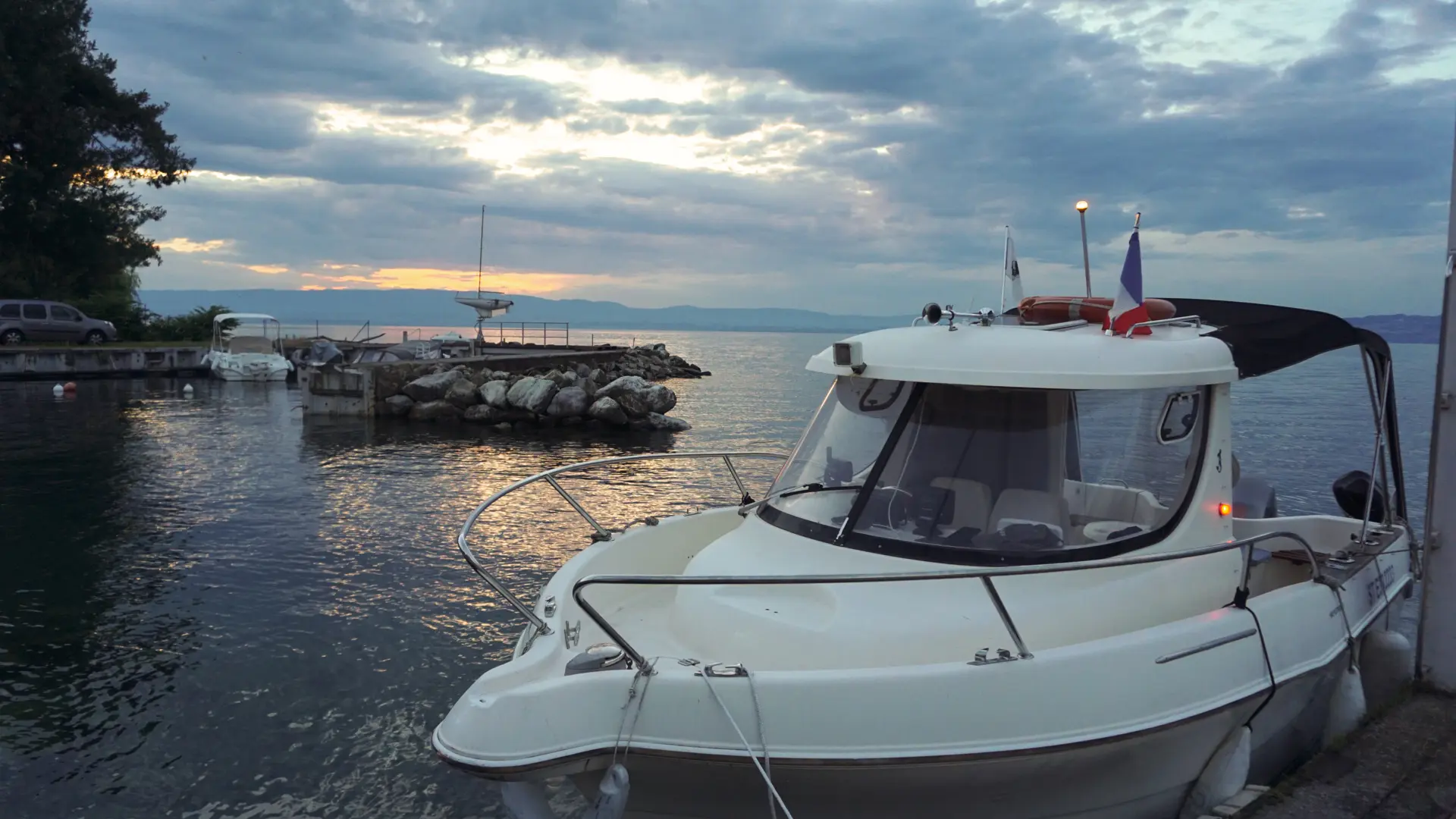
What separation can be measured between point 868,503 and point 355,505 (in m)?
12.4

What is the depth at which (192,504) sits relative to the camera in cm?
1541

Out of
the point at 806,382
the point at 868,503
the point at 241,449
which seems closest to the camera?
the point at 868,503

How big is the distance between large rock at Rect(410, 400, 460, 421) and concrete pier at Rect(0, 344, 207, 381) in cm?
1880

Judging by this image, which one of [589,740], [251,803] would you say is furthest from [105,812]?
[589,740]

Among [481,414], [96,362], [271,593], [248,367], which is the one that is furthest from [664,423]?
[96,362]

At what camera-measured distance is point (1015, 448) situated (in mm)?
5043

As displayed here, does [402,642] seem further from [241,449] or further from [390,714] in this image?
[241,449]

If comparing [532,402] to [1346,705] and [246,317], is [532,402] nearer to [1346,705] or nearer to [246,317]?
[1346,705]

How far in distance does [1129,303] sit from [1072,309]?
39.9 inches

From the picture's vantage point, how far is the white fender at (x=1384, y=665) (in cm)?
625

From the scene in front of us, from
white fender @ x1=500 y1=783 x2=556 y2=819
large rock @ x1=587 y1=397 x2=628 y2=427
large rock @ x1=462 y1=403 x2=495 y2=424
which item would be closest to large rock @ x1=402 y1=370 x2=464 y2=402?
large rock @ x1=462 y1=403 x2=495 y2=424

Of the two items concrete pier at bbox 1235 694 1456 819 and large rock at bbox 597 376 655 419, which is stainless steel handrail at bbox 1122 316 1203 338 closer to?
concrete pier at bbox 1235 694 1456 819

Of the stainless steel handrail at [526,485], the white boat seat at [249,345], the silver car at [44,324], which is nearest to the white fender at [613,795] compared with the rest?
the stainless steel handrail at [526,485]

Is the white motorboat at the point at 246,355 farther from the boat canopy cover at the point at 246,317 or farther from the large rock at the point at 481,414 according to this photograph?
the large rock at the point at 481,414
